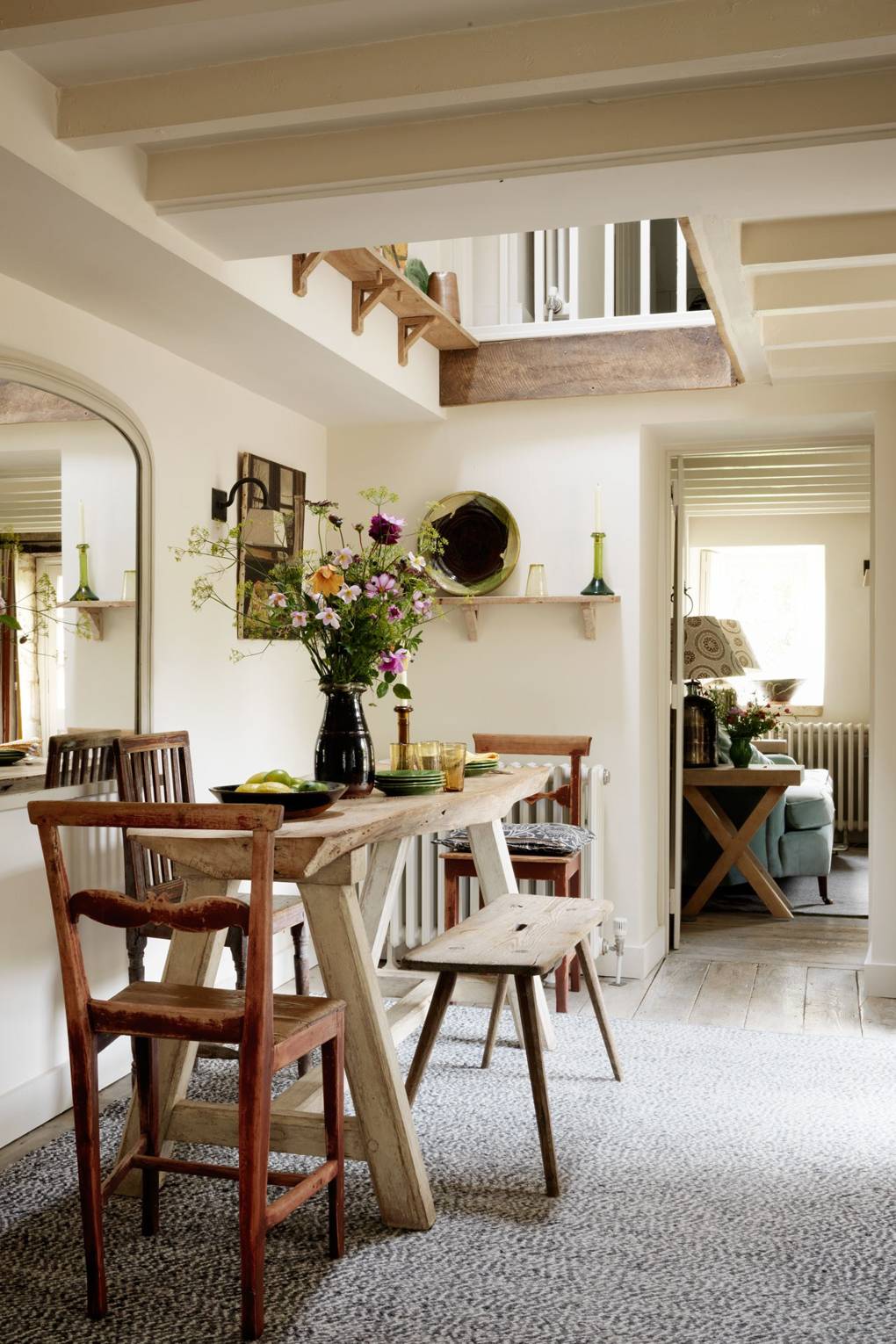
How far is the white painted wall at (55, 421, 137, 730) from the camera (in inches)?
130

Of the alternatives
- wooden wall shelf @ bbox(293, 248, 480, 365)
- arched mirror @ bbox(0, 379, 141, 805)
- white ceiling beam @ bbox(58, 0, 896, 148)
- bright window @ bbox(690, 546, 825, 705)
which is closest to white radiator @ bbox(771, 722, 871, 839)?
bright window @ bbox(690, 546, 825, 705)

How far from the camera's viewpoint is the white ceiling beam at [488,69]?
84.7 inches

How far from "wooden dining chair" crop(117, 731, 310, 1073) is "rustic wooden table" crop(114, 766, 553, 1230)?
462 millimetres

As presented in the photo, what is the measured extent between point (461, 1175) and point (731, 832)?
3525mm

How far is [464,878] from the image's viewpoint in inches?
187

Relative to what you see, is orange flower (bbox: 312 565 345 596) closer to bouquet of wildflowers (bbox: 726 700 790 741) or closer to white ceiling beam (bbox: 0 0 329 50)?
white ceiling beam (bbox: 0 0 329 50)

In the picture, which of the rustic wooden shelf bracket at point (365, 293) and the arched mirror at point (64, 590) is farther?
the rustic wooden shelf bracket at point (365, 293)

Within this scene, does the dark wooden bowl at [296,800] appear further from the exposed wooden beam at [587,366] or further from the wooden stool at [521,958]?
the exposed wooden beam at [587,366]

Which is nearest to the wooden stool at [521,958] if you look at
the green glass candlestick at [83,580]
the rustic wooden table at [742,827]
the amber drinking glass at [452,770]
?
the amber drinking glass at [452,770]

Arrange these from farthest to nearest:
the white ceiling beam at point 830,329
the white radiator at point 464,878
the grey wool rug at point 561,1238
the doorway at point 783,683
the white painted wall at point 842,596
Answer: the white painted wall at point 842,596 → the doorway at point 783,683 → the white radiator at point 464,878 → the white ceiling beam at point 830,329 → the grey wool rug at point 561,1238

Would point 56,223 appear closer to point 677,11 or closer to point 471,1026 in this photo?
point 677,11

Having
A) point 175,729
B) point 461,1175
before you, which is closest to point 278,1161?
point 461,1175

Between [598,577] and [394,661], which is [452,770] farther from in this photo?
[598,577]

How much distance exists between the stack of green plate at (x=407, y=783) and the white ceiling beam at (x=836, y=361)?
6.78 ft
